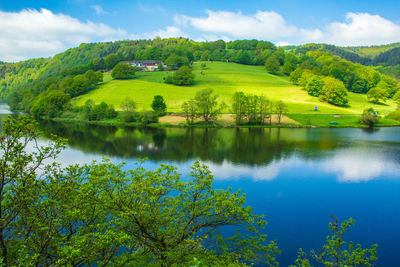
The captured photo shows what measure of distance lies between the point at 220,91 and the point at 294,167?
63.0m

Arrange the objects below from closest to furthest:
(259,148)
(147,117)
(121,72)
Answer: (259,148), (147,117), (121,72)

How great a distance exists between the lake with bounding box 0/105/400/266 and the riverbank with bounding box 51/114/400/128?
4.99 meters

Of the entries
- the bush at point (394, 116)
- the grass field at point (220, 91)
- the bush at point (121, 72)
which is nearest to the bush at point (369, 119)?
the bush at point (394, 116)

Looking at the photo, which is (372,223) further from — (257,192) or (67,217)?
(67,217)

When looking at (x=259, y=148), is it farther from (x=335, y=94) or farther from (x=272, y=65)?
(x=272, y=65)

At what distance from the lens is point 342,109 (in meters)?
80.8

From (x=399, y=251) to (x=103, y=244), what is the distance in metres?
19.2

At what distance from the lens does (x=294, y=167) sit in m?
33.5

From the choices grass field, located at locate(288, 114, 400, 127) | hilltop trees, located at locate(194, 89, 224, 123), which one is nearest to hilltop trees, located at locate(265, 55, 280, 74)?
grass field, located at locate(288, 114, 400, 127)

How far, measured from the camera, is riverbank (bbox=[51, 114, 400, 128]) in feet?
218

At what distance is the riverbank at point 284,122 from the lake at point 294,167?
4.99m

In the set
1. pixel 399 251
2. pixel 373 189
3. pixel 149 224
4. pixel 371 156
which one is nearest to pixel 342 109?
pixel 371 156

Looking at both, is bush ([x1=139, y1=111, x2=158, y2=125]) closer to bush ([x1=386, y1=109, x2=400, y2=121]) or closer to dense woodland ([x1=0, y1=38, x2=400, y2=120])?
dense woodland ([x1=0, y1=38, x2=400, y2=120])

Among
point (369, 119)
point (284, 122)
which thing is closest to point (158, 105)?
point (284, 122)
